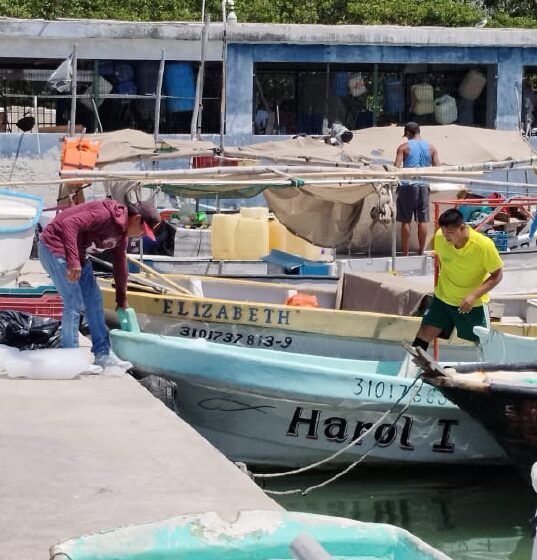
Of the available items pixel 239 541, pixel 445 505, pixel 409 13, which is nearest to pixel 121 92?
pixel 409 13

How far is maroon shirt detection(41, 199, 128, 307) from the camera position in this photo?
27.3 ft

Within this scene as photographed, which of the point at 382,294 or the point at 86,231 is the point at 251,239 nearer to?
the point at 382,294

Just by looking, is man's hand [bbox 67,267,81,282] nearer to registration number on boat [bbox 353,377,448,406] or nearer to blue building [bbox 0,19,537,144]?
registration number on boat [bbox 353,377,448,406]

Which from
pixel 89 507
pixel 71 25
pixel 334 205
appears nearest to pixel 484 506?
pixel 89 507

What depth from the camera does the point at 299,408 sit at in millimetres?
9195

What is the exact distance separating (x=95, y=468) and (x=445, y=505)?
3729 millimetres

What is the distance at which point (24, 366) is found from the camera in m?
8.48

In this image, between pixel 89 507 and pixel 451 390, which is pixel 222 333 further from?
pixel 89 507

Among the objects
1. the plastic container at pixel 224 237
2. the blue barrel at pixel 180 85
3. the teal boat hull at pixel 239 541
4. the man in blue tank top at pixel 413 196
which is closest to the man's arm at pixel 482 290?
the teal boat hull at pixel 239 541

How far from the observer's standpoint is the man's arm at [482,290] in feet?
29.7

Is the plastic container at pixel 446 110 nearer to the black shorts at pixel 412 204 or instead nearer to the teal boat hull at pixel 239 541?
the black shorts at pixel 412 204

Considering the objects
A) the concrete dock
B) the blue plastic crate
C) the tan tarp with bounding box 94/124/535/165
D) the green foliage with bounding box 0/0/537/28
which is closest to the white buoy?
the concrete dock

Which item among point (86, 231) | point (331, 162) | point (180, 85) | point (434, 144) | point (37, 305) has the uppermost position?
point (180, 85)

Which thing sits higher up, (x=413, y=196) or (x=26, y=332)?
(x=413, y=196)
